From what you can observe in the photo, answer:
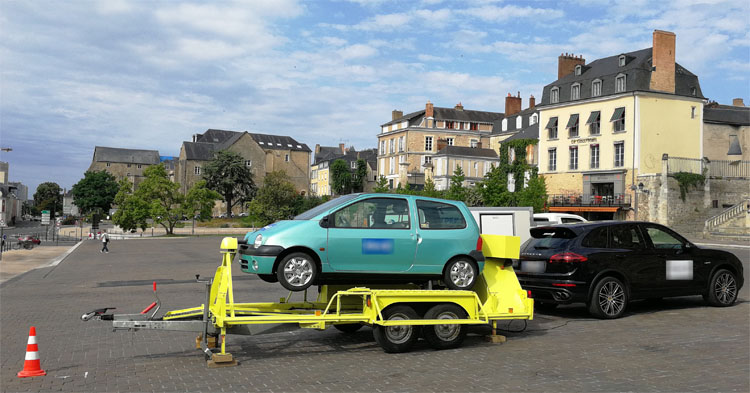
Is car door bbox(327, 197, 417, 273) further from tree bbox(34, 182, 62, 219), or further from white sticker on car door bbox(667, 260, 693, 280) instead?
tree bbox(34, 182, 62, 219)

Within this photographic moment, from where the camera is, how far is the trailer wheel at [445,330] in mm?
8391

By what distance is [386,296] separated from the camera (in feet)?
26.7

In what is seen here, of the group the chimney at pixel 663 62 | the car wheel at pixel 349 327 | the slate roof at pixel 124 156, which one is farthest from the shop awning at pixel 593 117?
the slate roof at pixel 124 156

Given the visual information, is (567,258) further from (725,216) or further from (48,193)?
(48,193)

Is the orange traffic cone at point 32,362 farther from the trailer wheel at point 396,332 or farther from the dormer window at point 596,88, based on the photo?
the dormer window at point 596,88

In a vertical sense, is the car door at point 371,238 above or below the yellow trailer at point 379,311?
above

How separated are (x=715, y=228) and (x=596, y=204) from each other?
11262mm

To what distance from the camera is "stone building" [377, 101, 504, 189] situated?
9625 cm

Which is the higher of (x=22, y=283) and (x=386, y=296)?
(x=386, y=296)

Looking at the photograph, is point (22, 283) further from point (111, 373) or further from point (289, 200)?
point (289, 200)

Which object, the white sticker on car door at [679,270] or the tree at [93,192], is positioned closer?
the white sticker on car door at [679,270]

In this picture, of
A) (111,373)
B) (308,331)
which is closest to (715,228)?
(308,331)

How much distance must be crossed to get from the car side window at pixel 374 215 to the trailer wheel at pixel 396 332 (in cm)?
114

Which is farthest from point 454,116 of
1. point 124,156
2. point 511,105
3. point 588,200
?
point 124,156
